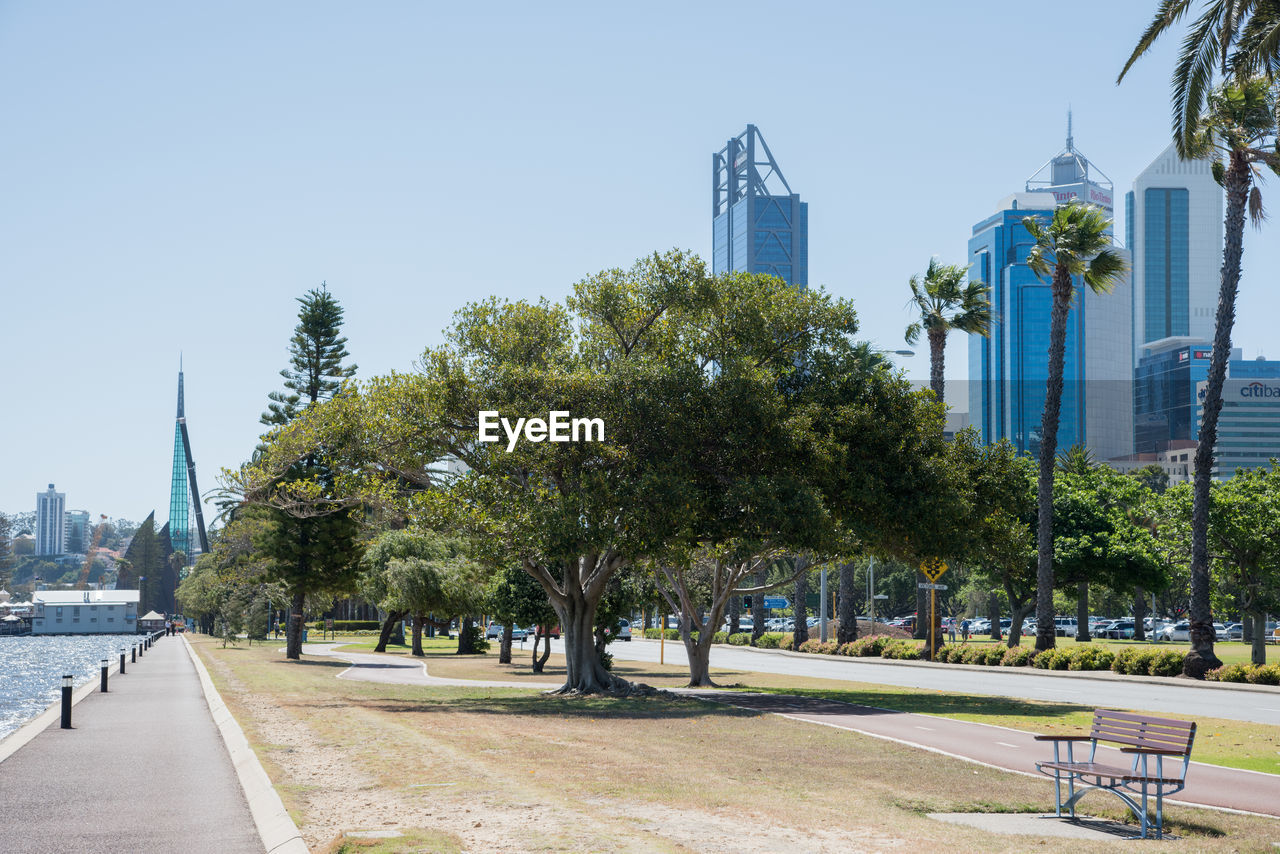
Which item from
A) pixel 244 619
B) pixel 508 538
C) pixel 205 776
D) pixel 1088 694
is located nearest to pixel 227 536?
pixel 244 619

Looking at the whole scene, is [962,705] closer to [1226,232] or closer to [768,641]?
[1226,232]

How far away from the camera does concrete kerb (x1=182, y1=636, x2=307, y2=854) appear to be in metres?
9.38

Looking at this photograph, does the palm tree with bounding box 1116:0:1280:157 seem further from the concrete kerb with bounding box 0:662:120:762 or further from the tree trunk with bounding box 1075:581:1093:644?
the tree trunk with bounding box 1075:581:1093:644

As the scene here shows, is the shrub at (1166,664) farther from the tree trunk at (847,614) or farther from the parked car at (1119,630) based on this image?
the parked car at (1119,630)

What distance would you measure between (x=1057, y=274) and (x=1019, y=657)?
1342cm

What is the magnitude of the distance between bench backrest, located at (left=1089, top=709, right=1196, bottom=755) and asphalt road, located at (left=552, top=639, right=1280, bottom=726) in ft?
38.2

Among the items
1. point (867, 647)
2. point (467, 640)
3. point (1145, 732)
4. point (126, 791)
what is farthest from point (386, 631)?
point (1145, 732)

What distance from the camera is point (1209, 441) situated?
34031 mm

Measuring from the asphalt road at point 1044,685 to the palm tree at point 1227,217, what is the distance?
2.63 meters

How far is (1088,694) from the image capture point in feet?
93.5

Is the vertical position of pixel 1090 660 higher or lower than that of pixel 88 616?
higher

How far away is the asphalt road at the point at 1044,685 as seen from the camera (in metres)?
25.0

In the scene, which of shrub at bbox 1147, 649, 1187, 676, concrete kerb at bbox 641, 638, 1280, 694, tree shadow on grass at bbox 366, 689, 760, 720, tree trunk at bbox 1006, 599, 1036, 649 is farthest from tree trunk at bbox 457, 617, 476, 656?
shrub at bbox 1147, 649, 1187, 676

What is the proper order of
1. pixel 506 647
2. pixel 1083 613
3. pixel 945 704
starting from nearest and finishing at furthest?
pixel 945 704
pixel 506 647
pixel 1083 613
